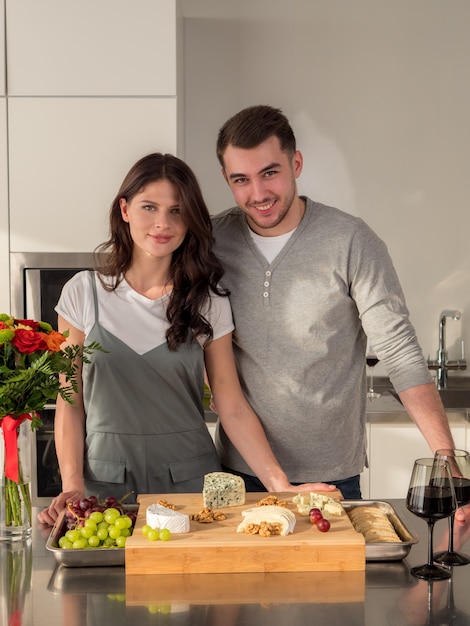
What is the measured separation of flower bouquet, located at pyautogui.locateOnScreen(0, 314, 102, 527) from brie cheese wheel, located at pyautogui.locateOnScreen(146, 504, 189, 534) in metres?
0.29

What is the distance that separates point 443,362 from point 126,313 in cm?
207

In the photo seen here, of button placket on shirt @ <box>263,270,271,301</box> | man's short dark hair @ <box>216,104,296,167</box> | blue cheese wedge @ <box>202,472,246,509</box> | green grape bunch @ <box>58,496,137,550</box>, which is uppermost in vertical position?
man's short dark hair @ <box>216,104,296,167</box>

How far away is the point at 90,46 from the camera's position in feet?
10.6

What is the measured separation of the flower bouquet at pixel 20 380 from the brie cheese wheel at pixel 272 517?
45 centimetres

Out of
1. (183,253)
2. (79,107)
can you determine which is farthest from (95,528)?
(79,107)

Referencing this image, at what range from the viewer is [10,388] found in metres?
1.65

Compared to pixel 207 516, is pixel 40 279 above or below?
above

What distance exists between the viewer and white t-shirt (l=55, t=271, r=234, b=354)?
2.27 meters

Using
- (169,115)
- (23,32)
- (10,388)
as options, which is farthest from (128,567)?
(23,32)

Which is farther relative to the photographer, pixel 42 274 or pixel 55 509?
pixel 42 274

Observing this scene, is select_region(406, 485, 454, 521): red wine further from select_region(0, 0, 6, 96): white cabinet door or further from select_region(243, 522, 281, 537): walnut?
select_region(0, 0, 6, 96): white cabinet door

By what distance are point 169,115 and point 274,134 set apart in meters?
1.08

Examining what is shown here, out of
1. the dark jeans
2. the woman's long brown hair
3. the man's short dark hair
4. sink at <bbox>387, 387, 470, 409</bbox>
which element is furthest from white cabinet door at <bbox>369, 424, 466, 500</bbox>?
the man's short dark hair

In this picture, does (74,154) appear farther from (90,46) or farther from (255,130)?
(255,130)
